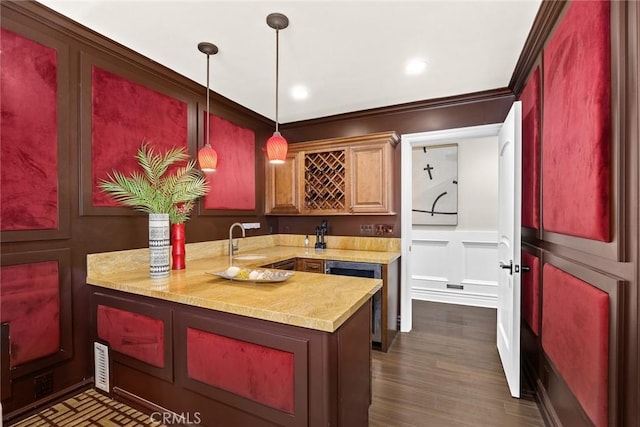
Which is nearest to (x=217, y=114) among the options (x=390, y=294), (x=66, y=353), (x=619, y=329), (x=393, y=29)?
(x=393, y=29)

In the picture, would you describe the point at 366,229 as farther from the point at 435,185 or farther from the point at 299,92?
the point at 299,92

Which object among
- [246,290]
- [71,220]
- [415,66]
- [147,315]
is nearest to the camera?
[246,290]

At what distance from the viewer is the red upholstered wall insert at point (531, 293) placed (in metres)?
2.12

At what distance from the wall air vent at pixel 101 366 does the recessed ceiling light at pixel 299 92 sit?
8.98 ft

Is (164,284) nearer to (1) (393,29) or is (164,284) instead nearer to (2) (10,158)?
(2) (10,158)

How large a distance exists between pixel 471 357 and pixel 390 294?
0.92 metres

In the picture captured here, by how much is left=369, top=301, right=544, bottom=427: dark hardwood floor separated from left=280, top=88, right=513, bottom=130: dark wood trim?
8.55ft

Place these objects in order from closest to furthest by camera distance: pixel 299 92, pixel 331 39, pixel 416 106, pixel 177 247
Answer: pixel 331 39, pixel 177 247, pixel 299 92, pixel 416 106

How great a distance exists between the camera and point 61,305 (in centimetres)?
196

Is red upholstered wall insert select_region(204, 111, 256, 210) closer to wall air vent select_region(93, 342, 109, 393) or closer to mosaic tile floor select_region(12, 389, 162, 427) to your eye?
wall air vent select_region(93, 342, 109, 393)

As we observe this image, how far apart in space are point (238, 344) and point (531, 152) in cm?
252

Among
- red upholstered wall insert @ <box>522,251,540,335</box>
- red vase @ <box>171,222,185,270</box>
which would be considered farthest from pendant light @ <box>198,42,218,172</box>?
red upholstered wall insert @ <box>522,251,540,335</box>

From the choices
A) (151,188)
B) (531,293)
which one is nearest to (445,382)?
(531,293)

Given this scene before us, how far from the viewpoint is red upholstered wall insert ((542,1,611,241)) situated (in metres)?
1.20
